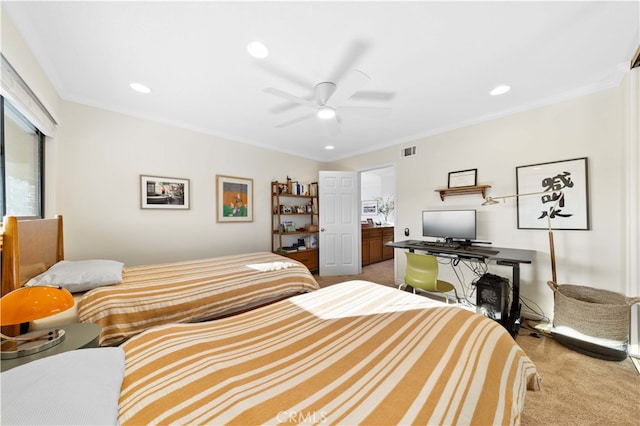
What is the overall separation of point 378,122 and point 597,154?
2255 millimetres

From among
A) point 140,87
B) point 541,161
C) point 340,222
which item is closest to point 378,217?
point 340,222

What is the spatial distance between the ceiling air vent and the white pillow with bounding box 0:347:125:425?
3.94 meters

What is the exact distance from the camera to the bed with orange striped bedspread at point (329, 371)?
2.16 ft

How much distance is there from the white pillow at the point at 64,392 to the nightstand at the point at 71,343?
18.2 inches

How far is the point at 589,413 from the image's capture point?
138cm

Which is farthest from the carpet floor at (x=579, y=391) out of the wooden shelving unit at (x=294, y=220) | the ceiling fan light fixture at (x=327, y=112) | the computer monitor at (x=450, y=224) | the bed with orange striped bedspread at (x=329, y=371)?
the wooden shelving unit at (x=294, y=220)

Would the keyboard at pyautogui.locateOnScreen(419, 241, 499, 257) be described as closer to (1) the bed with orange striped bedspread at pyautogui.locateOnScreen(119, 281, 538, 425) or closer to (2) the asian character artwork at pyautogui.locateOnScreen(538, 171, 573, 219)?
(2) the asian character artwork at pyautogui.locateOnScreen(538, 171, 573, 219)

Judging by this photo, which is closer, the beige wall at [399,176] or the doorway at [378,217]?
the beige wall at [399,176]

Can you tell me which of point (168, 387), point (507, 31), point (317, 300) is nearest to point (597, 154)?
point (507, 31)

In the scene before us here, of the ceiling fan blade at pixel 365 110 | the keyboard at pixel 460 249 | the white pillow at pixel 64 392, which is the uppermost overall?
the ceiling fan blade at pixel 365 110

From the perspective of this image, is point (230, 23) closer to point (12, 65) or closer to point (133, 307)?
point (12, 65)

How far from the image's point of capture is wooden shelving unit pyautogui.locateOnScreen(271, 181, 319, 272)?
4.21 metres

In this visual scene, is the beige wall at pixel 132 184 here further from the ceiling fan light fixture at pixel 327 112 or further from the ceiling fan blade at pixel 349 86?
the ceiling fan blade at pixel 349 86

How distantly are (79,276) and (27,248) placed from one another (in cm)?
35
